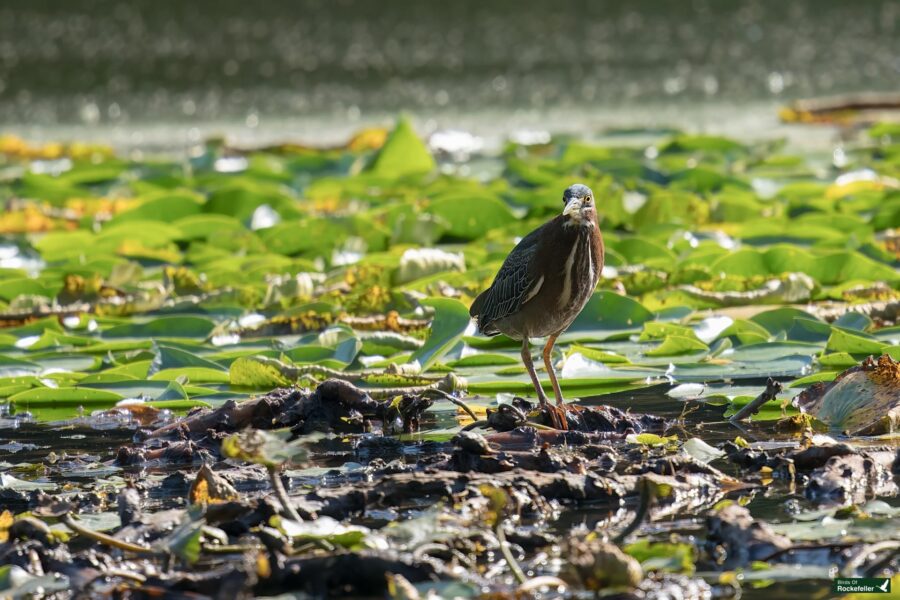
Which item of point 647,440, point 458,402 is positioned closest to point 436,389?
point 458,402

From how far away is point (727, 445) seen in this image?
13.4ft

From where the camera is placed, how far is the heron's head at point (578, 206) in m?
4.64

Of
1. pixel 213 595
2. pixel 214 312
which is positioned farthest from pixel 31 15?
pixel 213 595

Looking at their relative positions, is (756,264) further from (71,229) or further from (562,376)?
(71,229)

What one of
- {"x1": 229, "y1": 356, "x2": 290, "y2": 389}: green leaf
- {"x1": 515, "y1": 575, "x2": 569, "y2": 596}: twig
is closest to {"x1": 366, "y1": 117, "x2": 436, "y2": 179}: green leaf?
{"x1": 229, "y1": 356, "x2": 290, "y2": 389}: green leaf

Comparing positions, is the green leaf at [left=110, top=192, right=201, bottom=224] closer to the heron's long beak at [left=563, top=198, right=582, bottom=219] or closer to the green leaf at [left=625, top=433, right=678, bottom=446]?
the heron's long beak at [left=563, top=198, right=582, bottom=219]

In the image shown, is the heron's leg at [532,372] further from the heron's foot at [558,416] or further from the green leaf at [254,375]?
the green leaf at [254,375]

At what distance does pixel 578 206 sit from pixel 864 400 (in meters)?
1.10

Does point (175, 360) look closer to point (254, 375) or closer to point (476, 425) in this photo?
point (254, 375)

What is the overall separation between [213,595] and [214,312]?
370 cm

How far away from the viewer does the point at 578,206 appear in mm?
4656

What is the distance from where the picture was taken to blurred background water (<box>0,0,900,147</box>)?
544 inches

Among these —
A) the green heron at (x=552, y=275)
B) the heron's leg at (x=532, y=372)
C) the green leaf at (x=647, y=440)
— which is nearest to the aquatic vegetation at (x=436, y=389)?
the green leaf at (x=647, y=440)

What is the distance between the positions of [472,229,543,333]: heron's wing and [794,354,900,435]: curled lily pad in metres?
1.05
